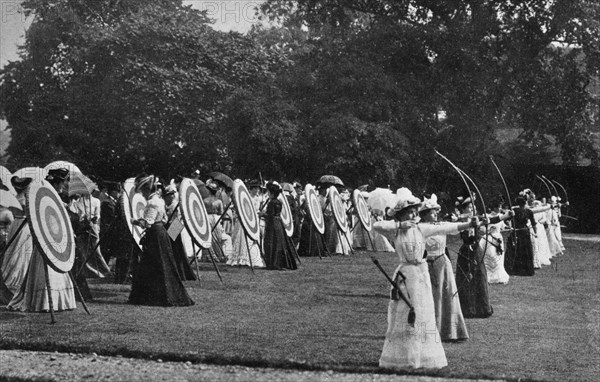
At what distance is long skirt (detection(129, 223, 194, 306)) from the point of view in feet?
47.2

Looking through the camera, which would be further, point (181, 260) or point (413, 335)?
point (181, 260)

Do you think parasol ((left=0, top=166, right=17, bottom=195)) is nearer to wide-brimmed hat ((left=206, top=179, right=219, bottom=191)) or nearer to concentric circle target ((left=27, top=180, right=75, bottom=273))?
concentric circle target ((left=27, top=180, right=75, bottom=273))

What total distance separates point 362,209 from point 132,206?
11.8 metres

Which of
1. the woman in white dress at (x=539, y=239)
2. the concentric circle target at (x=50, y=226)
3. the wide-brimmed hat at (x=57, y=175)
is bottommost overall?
the woman in white dress at (x=539, y=239)

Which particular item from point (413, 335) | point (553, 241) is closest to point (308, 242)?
point (553, 241)

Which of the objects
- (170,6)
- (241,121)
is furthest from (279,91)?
(170,6)

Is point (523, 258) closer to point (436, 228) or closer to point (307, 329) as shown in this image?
point (307, 329)

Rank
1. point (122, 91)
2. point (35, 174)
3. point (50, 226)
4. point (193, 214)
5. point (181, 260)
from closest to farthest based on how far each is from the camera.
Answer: point (50, 226) < point (35, 174) < point (193, 214) < point (181, 260) < point (122, 91)

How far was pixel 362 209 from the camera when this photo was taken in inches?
1049

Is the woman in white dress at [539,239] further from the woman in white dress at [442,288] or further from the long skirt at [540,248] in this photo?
the woman in white dress at [442,288]

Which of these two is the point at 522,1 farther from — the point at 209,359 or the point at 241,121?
the point at 209,359

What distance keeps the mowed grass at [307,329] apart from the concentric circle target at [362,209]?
6.72 m

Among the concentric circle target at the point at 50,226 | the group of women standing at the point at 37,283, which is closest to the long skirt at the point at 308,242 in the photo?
the group of women standing at the point at 37,283

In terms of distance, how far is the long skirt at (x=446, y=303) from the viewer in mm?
12180
